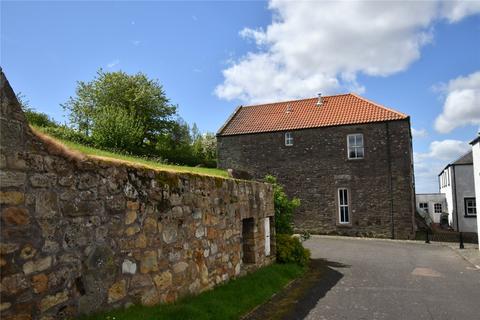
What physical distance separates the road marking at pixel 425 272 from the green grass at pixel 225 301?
429 centimetres

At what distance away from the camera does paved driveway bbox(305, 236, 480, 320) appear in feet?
26.4

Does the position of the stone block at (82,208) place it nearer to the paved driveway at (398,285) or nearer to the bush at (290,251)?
the paved driveway at (398,285)

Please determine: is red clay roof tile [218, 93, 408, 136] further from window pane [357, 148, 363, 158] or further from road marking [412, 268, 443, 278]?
road marking [412, 268, 443, 278]

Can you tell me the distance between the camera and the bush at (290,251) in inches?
483

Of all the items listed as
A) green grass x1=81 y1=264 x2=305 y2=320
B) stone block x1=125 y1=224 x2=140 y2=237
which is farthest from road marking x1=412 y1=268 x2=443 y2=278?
stone block x1=125 y1=224 x2=140 y2=237

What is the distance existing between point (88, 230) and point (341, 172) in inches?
871

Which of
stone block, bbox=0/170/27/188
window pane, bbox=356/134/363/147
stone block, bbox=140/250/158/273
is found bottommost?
stone block, bbox=140/250/158/273

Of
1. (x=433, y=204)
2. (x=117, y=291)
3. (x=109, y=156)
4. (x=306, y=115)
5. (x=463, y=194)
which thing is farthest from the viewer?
(x=433, y=204)

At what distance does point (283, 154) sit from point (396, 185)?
7282 millimetres

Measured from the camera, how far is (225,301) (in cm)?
738

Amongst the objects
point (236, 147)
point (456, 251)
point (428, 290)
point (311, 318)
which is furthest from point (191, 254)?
point (236, 147)

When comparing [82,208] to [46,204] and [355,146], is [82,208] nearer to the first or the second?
[46,204]

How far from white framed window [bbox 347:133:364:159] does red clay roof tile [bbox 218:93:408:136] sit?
35.2 inches

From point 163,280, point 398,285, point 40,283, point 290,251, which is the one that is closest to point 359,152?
point 290,251
